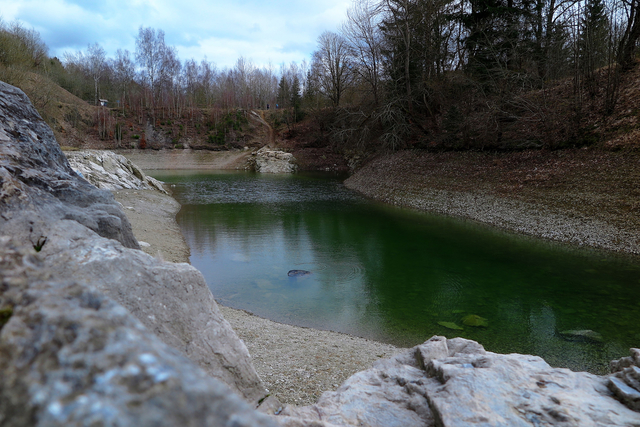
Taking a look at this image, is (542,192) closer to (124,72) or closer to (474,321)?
(474,321)

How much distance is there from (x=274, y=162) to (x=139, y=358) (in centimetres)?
4792

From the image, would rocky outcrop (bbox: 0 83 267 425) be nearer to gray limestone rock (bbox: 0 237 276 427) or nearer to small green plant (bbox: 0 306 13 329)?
small green plant (bbox: 0 306 13 329)

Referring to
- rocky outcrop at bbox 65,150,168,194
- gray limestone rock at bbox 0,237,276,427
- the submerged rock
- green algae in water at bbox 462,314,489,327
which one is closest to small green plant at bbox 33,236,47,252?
gray limestone rock at bbox 0,237,276,427

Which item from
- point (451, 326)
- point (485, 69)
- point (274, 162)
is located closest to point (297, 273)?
point (451, 326)

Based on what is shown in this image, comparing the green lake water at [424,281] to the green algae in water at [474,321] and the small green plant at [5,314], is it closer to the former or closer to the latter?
the green algae in water at [474,321]

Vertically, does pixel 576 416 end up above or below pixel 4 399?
below

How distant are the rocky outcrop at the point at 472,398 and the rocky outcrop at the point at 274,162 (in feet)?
145

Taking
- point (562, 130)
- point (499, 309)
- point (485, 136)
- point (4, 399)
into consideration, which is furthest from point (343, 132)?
point (4, 399)

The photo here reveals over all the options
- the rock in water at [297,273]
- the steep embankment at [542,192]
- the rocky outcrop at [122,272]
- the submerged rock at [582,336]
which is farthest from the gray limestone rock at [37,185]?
the steep embankment at [542,192]

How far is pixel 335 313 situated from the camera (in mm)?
8695

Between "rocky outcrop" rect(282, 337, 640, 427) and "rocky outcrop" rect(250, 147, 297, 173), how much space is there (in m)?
44.1

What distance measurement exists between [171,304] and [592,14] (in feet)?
78.5

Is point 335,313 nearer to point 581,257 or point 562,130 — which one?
point 581,257

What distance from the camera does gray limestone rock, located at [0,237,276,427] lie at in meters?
0.97
